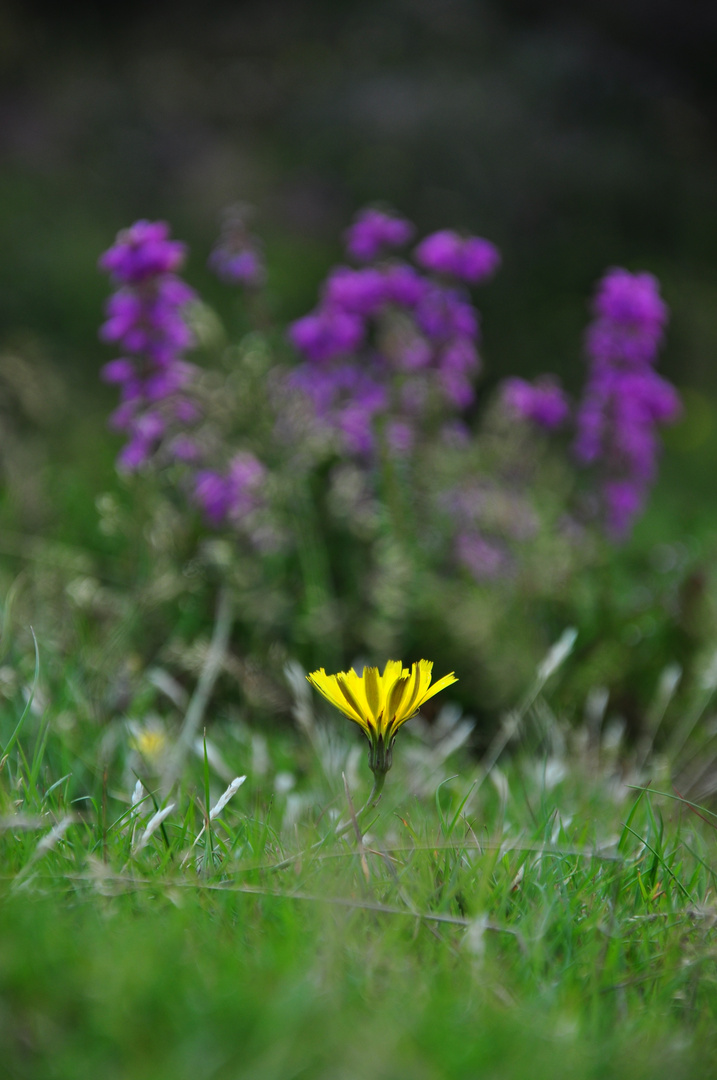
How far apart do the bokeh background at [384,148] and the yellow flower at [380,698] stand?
466cm

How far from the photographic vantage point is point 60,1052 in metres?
0.71

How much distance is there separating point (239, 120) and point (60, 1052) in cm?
879

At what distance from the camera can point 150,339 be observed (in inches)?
91.0

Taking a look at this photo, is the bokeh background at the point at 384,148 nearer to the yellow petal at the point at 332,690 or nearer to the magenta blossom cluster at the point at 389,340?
the magenta blossom cluster at the point at 389,340

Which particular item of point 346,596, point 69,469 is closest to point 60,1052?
point 346,596

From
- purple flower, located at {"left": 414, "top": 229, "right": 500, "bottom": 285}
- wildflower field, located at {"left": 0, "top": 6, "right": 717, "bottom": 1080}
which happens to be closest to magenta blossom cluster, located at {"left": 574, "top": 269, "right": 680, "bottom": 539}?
wildflower field, located at {"left": 0, "top": 6, "right": 717, "bottom": 1080}

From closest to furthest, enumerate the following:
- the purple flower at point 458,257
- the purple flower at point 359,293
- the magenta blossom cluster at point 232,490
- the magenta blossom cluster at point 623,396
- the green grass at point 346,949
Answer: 1. the green grass at point 346,949
2. the magenta blossom cluster at point 232,490
3. the purple flower at point 359,293
4. the purple flower at point 458,257
5. the magenta blossom cluster at point 623,396

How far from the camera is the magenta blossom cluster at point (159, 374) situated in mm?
2141

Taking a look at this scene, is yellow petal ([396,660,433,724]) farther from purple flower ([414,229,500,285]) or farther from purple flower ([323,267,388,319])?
purple flower ([414,229,500,285])

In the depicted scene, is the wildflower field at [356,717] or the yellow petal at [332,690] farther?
the yellow petal at [332,690]

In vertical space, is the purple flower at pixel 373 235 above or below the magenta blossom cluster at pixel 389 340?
above

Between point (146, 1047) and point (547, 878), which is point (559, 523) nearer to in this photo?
point (547, 878)

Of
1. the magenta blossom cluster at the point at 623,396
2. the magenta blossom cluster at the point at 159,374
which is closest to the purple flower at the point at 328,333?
the magenta blossom cluster at the point at 159,374

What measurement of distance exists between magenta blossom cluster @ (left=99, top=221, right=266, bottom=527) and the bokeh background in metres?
3.21
